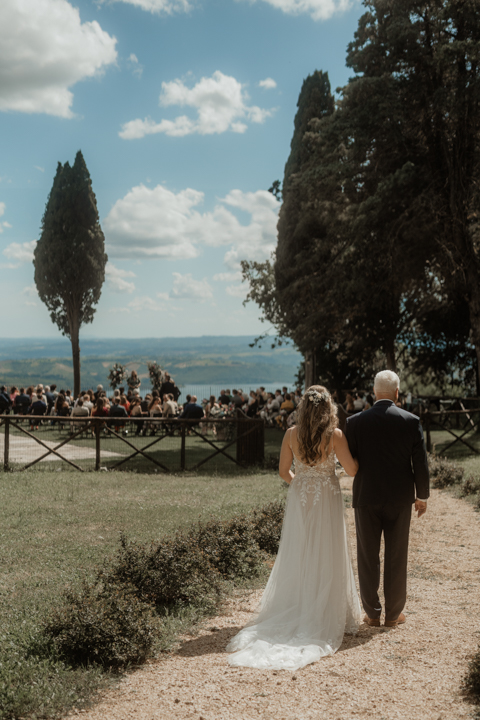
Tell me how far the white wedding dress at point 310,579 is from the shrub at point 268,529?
2186mm

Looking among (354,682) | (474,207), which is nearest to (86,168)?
(474,207)

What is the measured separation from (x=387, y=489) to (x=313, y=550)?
747 mm

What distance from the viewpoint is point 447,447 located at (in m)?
14.9

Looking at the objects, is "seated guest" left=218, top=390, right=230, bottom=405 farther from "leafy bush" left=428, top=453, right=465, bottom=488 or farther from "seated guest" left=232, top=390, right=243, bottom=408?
"leafy bush" left=428, top=453, right=465, bottom=488

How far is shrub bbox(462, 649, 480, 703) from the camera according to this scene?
3.49 m

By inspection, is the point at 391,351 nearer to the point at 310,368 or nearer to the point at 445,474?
the point at 310,368

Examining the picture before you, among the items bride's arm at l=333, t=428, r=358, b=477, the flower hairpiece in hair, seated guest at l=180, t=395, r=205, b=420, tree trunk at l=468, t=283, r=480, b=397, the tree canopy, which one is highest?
the tree canopy

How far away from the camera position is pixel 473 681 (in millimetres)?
3521

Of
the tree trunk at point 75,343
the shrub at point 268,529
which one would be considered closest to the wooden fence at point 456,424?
the shrub at point 268,529

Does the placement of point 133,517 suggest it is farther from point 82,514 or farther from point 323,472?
point 323,472

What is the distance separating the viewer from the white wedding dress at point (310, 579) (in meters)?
4.34

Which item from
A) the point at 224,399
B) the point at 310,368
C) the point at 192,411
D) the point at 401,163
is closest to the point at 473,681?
the point at 192,411

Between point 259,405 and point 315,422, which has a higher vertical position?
point 315,422

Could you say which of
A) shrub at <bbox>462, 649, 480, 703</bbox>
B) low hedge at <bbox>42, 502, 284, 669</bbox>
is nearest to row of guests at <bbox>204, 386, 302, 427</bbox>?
low hedge at <bbox>42, 502, 284, 669</bbox>
